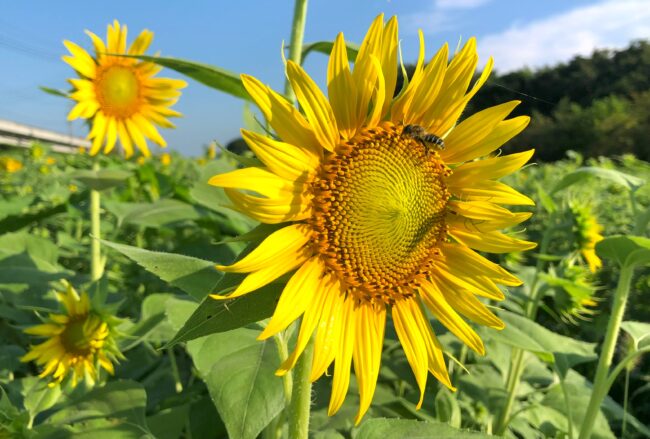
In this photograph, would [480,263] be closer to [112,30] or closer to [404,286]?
[404,286]

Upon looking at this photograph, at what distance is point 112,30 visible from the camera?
2596 mm

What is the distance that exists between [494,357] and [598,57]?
33.2m

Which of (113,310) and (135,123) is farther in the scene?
(135,123)

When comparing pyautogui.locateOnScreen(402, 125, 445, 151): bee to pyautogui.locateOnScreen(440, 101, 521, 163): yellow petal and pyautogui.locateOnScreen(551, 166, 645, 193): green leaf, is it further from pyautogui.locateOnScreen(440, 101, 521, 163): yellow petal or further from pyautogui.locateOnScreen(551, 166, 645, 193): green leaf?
pyautogui.locateOnScreen(551, 166, 645, 193): green leaf

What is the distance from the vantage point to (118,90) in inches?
101

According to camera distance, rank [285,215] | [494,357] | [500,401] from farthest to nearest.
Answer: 1. [500,401]
2. [494,357]
3. [285,215]

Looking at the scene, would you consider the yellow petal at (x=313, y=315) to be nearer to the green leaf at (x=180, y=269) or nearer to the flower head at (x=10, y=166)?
the green leaf at (x=180, y=269)

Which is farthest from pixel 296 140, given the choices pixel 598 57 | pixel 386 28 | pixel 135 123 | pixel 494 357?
pixel 598 57

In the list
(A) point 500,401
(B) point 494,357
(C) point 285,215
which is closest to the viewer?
(C) point 285,215

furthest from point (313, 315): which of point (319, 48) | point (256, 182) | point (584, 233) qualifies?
point (584, 233)

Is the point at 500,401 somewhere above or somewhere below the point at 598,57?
below

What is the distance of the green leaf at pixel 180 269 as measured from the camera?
1025 millimetres

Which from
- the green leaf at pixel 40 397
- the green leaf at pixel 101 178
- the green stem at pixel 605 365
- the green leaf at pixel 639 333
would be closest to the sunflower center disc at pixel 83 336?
the green leaf at pixel 40 397

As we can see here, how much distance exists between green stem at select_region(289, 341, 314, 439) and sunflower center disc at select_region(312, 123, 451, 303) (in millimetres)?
147
